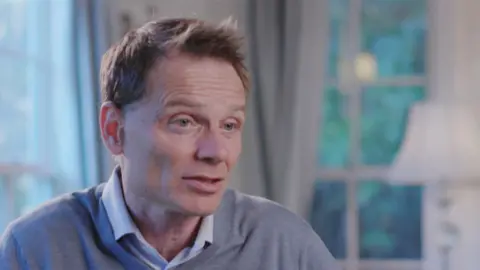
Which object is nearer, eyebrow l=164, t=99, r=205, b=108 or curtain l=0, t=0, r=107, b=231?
eyebrow l=164, t=99, r=205, b=108

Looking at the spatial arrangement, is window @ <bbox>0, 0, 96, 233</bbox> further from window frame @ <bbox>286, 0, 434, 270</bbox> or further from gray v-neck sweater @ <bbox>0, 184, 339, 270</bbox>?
gray v-neck sweater @ <bbox>0, 184, 339, 270</bbox>

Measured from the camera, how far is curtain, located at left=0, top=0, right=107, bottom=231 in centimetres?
274

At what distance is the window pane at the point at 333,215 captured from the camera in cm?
379

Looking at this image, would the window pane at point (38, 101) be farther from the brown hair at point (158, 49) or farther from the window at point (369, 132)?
the brown hair at point (158, 49)

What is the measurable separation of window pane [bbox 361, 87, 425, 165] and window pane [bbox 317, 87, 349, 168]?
0.09 metres

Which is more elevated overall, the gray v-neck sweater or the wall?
the wall

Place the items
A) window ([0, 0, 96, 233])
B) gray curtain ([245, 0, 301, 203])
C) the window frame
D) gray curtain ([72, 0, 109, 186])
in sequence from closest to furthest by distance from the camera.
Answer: window ([0, 0, 96, 233]), gray curtain ([72, 0, 109, 186]), gray curtain ([245, 0, 301, 203]), the window frame

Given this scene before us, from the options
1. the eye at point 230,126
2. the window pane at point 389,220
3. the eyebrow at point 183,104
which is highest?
the eyebrow at point 183,104

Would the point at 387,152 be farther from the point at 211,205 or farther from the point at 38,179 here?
the point at 211,205

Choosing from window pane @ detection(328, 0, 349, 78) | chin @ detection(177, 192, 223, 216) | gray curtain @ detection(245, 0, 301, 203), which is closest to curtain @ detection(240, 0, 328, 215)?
gray curtain @ detection(245, 0, 301, 203)

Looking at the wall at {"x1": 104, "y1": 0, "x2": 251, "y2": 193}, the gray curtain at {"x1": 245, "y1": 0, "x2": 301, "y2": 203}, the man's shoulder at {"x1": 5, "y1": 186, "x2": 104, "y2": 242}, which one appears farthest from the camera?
the gray curtain at {"x1": 245, "y1": 0, "x2": 301, "y2": 203}

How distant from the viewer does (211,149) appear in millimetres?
1256

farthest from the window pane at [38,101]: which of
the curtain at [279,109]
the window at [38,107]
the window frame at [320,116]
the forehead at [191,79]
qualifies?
the forehead at [191,79]

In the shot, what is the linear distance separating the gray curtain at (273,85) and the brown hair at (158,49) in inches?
89.7
